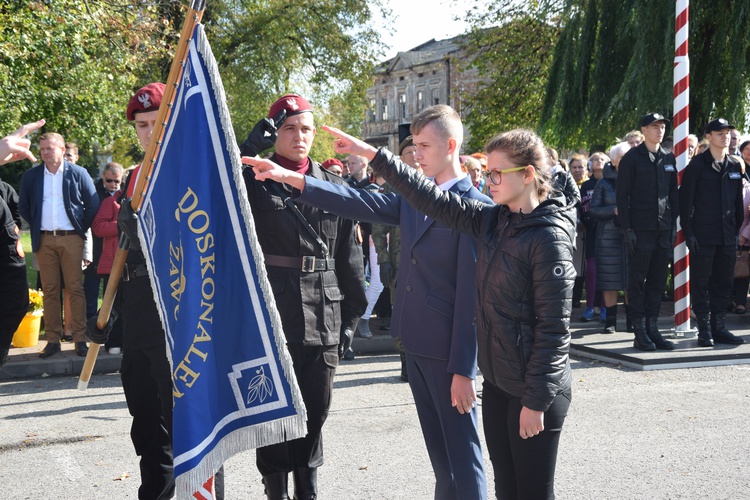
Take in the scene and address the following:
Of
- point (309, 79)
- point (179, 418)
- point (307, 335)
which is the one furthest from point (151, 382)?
point (309, 79)

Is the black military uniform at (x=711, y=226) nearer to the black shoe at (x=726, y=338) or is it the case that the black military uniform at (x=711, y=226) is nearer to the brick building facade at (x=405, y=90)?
the black shoe at (x=726, y=338)

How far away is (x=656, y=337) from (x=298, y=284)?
20.0 ft

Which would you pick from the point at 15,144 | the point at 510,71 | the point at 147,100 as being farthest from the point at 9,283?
the point at 510,71

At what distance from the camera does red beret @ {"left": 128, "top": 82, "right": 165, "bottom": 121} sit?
408cm

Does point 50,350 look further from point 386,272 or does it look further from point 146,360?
point 146,360

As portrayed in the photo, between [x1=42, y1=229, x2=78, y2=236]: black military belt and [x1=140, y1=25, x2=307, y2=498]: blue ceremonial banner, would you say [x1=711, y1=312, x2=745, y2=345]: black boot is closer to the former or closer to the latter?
[x1=42, y1=229, x2=78, y2=236]: black military belt

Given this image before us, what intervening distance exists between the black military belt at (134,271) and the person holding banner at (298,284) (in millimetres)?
576

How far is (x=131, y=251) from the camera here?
163 inches

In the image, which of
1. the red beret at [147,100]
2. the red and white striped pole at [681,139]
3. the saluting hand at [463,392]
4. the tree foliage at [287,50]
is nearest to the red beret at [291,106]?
the red beret at [147,100]

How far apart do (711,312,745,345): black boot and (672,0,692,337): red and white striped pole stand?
1.07 ft

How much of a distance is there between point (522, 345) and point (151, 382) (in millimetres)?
1932

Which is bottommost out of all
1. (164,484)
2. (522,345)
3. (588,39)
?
(164,484)

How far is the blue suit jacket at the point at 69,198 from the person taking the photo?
9.12 metres

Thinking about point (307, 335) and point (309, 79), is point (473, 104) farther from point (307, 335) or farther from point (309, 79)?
point (307, 335)
